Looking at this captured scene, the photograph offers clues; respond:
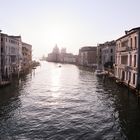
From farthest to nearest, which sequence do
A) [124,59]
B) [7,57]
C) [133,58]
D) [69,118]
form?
[7,57] < [124,59] < [133,58] < [69,118]

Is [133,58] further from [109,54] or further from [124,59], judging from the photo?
[109,54]

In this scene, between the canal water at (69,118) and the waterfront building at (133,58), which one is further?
the waterfront building at (133,58)

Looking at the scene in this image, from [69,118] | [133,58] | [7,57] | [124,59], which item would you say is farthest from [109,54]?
[69,118]

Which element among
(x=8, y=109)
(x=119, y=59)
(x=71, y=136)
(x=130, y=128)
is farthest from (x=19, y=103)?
(x=119, y=59)

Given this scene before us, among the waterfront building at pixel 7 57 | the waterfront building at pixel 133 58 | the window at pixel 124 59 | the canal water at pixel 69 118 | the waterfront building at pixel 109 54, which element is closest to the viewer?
the canal water at pixel 69 118

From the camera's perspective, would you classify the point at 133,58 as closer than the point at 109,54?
Yes

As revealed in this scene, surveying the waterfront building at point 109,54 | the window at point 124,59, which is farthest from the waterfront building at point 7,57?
the waterfront building at point 109,54

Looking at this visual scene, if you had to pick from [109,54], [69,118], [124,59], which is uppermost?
[109,54]

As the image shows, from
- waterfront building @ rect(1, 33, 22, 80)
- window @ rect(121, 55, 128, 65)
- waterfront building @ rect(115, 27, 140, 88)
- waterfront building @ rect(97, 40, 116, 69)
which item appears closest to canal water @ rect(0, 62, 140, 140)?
waterfront building @ rect(115, 27, 140, 88)

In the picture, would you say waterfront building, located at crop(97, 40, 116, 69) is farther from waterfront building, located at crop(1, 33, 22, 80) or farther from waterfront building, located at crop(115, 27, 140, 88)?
waterfront building, located at crop(1, 33, 22, 80)

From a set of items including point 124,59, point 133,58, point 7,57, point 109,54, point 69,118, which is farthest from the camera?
point 109,54

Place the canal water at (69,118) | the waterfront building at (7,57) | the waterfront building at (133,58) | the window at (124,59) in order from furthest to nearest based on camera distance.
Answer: the waterfront building at (7,57) → the window at (124,59) → the waterfront building at (133,58) → the canal water at (69,118)

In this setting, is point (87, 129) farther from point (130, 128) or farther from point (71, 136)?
point (130, 128)

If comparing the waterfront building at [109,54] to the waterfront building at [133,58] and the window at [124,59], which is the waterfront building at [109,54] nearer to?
the window at [124,59]
